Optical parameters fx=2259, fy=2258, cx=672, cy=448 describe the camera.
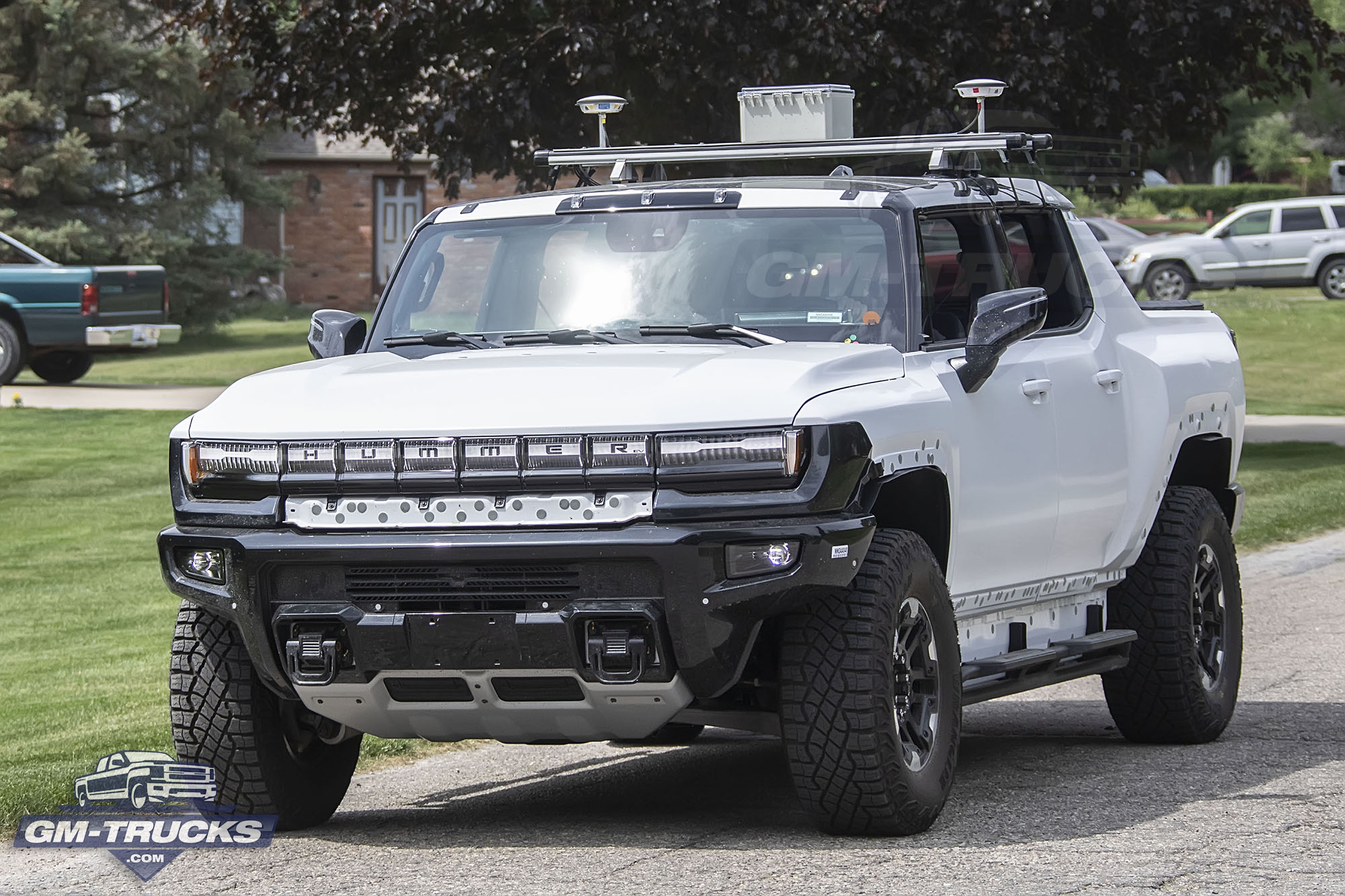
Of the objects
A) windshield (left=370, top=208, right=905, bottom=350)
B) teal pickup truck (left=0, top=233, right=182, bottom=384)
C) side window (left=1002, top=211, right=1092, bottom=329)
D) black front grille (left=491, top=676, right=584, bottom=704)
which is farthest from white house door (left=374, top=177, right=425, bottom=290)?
black front grille (left=491, top=676, right=584, bottom=704)

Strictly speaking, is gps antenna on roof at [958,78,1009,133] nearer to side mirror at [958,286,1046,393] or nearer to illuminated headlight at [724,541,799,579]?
side mirror at [958,286,1046,393]

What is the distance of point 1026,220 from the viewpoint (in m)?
8.19

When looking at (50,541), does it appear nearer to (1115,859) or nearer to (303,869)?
(303,869)

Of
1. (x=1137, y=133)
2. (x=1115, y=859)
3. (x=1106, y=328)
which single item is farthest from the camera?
(x=1137, y=133)

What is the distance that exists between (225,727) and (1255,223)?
34.0m

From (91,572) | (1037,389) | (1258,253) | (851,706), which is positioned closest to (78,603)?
(91,572)

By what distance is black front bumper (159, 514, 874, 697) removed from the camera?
574 centimetres

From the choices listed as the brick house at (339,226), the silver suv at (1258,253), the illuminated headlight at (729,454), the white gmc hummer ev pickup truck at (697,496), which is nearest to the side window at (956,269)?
the white gmc hummer ev pickup truck at (697,496)

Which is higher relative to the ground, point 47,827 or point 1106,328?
point 1106,328

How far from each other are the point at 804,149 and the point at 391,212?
37.2 meters

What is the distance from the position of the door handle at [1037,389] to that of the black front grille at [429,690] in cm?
228

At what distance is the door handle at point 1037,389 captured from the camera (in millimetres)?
7324

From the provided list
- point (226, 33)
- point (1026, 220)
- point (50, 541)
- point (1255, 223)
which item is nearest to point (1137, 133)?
point (226, 33)

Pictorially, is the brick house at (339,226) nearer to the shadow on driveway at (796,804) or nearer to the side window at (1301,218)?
the side window at (1301,218)
